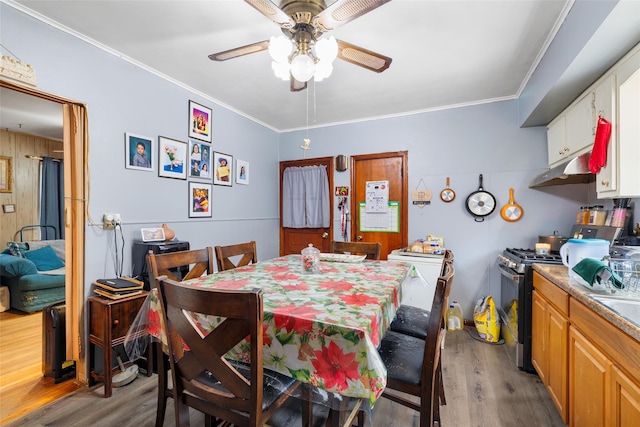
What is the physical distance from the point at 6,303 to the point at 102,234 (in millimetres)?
2774

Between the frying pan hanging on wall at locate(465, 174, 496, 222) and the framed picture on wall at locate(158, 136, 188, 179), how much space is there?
9.90 feet

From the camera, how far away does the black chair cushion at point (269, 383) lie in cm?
108

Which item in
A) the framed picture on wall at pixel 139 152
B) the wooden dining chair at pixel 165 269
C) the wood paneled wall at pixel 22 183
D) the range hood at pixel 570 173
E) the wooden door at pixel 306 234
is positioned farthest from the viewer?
the wood paneled wall at pixel 22 183

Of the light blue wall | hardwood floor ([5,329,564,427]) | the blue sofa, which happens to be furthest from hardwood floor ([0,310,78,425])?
the light blue wall

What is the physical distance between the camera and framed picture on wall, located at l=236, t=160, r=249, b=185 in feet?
11.5

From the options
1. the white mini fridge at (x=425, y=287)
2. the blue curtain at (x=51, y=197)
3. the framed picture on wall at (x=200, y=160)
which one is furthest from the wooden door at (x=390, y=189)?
the blue curtain at (x=51, y=197)

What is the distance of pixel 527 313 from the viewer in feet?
7.28

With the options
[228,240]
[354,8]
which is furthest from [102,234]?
[354,8]

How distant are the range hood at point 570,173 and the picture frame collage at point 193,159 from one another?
311 centimetres

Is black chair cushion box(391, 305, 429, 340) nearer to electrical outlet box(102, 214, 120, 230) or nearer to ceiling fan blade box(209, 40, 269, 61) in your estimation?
ceiling fan blade box(209, 40, 269, 61)

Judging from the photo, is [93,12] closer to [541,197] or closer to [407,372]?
[407,372]

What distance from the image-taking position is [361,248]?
2502 mm

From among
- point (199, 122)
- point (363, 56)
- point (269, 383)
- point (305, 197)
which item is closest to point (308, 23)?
point (363, 56)

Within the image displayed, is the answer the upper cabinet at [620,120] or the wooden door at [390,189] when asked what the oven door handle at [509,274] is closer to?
the upper cabinet at [620,120]
